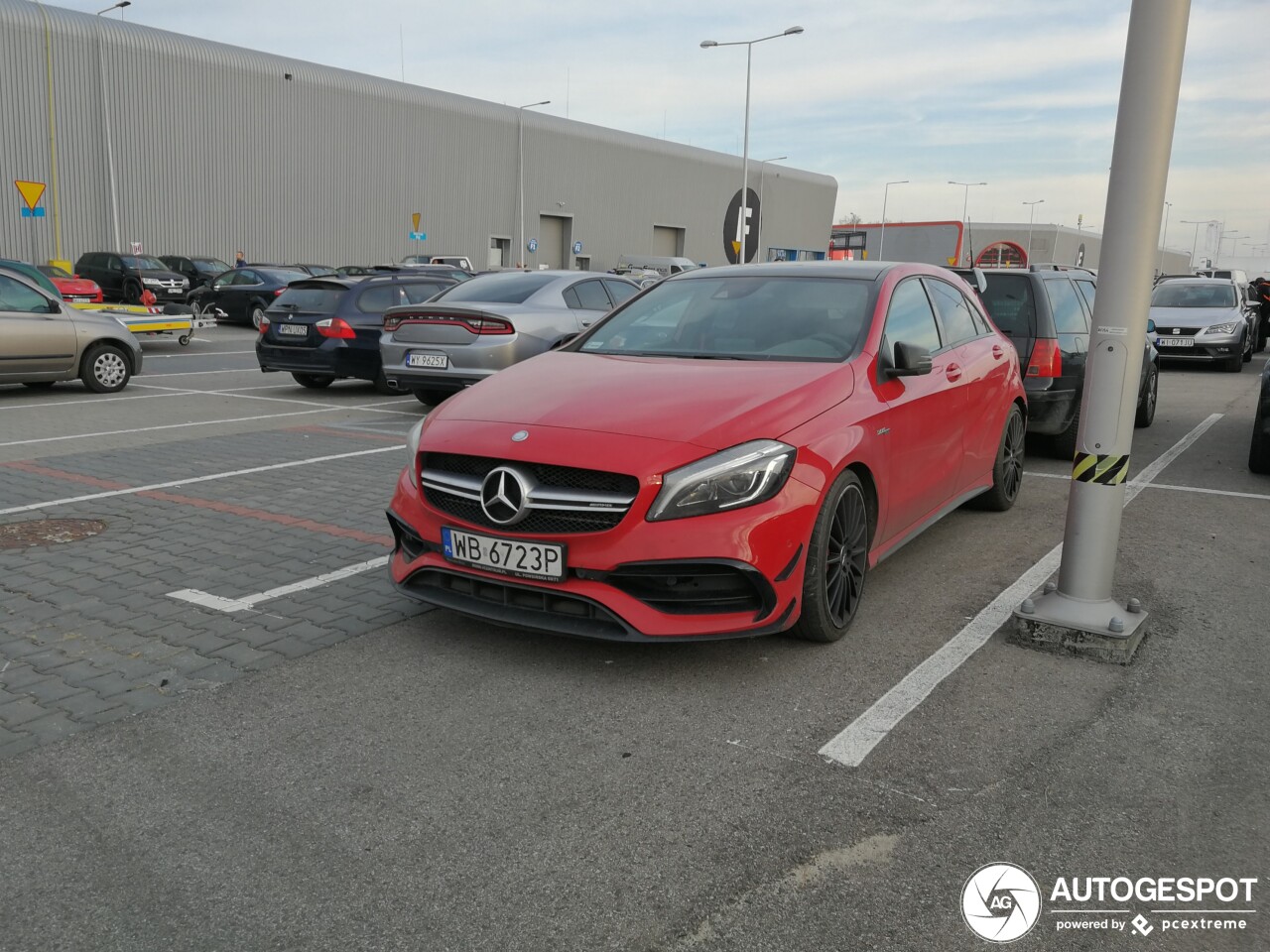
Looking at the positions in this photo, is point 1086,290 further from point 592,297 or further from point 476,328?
point 476,328

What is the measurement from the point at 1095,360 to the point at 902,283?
4.64 ft

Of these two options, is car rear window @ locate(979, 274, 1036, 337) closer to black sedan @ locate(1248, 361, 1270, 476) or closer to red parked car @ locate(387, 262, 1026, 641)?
black sedan @ locate(1248, 361, 1270, 476)

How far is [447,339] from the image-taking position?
35.1ft

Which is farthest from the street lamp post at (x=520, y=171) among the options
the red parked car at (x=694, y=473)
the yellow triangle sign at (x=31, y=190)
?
the red parked car at (x=694, y=473)

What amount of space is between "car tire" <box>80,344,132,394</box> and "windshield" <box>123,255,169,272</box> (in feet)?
47.6

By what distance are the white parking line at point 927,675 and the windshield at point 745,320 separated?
137cm

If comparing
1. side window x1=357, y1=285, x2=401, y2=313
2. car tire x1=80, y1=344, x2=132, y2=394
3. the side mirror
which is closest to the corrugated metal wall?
car tire x1=80, y1=344, x2=132, y2=394

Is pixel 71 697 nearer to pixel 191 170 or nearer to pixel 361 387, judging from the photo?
pixel 361 387

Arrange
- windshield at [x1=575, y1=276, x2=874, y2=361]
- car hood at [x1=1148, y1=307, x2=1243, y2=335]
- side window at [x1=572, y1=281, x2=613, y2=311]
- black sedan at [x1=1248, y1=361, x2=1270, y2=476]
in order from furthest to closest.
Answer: car hood at [x1=1148, y1=307, x2=1243, y2=335] → side window at [x1=572, y1=281, x2=613, y2=311] → black sedan at [x1=1248, y1=361, x2=1270, y2=476] → windshield at [x1=575, y1=276, x2=874, y2=361]

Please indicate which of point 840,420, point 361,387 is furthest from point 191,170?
point 840,420

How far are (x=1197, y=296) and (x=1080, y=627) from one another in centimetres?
1818

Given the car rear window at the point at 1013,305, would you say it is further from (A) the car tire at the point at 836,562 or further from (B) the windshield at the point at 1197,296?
(B) the windshield at the point at 1197,296

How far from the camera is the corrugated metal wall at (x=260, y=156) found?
3166cm

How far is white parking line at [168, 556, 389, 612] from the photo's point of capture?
4816 millimetres
